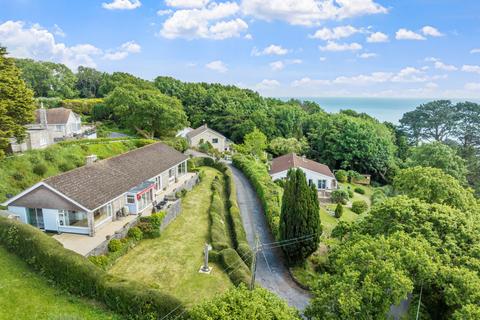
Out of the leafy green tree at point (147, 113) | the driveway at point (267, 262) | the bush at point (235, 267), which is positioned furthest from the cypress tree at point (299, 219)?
the leafy green tree at point (147, 113)

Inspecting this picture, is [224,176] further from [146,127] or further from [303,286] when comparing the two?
[303,286]

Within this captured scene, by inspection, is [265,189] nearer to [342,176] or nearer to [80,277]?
[80,277]

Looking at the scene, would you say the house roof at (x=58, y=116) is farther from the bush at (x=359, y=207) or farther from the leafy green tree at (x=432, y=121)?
the leafy green tree at (x=432, y=121)

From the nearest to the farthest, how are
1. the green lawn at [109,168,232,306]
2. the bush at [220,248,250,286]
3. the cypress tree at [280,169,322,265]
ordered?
1. the green lawn at [109,168,232,306]
2. the bush at [220,248,250,286]
3. the cypress tree at [280,169,322,265]

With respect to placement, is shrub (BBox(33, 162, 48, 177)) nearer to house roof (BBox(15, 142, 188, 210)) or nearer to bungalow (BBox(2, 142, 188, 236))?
house roof (BBox(15, 142, 188, 210))

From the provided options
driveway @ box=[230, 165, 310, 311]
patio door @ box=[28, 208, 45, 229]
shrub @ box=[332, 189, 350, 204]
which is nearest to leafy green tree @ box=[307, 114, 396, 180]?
shrub @ box=[332, 189, 350, 204]
